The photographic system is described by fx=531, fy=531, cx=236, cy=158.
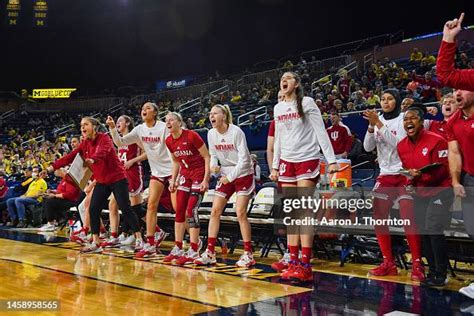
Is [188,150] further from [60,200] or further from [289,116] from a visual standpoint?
[60,200]

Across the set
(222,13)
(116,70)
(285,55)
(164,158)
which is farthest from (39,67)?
(164,158)

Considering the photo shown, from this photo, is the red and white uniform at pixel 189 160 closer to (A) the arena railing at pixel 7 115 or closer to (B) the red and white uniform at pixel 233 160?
(B) the red and white uniform at pixel 233 160

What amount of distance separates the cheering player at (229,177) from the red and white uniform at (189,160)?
0.19m

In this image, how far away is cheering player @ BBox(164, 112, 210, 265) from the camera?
574 centimetres

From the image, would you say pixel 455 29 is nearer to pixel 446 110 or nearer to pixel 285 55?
pixel 446 110

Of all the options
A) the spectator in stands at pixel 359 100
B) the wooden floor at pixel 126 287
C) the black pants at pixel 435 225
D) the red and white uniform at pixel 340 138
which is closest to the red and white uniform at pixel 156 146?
the wooden floor at pixel 126 287

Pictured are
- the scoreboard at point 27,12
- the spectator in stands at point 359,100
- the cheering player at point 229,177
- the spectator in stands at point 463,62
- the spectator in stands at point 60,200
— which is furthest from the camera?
the scoreboard at point 27,12

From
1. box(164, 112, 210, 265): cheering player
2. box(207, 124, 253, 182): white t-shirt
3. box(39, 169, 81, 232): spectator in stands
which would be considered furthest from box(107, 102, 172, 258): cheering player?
box(39, 169, 81, 232): spectator in stands

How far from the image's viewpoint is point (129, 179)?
7.17 m

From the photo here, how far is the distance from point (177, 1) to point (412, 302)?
27.6 m

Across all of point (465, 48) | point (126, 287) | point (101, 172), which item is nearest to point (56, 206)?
point (101, 172)

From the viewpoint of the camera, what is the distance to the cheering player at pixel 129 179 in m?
7.05

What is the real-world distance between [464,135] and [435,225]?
0.90 meters

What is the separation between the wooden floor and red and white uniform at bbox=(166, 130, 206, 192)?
0.94 meters
